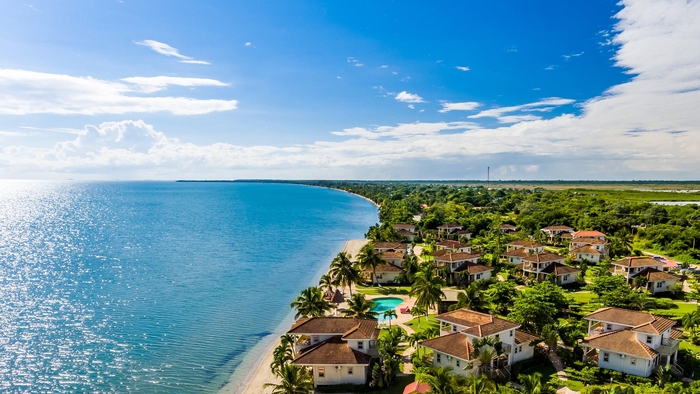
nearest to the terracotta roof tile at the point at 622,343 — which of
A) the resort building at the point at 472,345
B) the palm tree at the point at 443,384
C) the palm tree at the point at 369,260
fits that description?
the resort building at the point at 472,345

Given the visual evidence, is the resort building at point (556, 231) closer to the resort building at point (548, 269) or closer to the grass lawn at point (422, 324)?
the resort building at point (548, 269)

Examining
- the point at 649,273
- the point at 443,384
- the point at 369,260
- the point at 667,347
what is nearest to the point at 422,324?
the point at 369,260

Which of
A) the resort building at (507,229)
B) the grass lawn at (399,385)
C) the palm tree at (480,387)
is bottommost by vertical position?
the grass lawn at (399,385)

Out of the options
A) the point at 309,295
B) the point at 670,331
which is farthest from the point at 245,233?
the point at 670,331

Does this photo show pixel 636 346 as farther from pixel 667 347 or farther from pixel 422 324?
pixel 422 324

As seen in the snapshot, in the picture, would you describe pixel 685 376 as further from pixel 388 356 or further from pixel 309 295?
pixel 309 295
